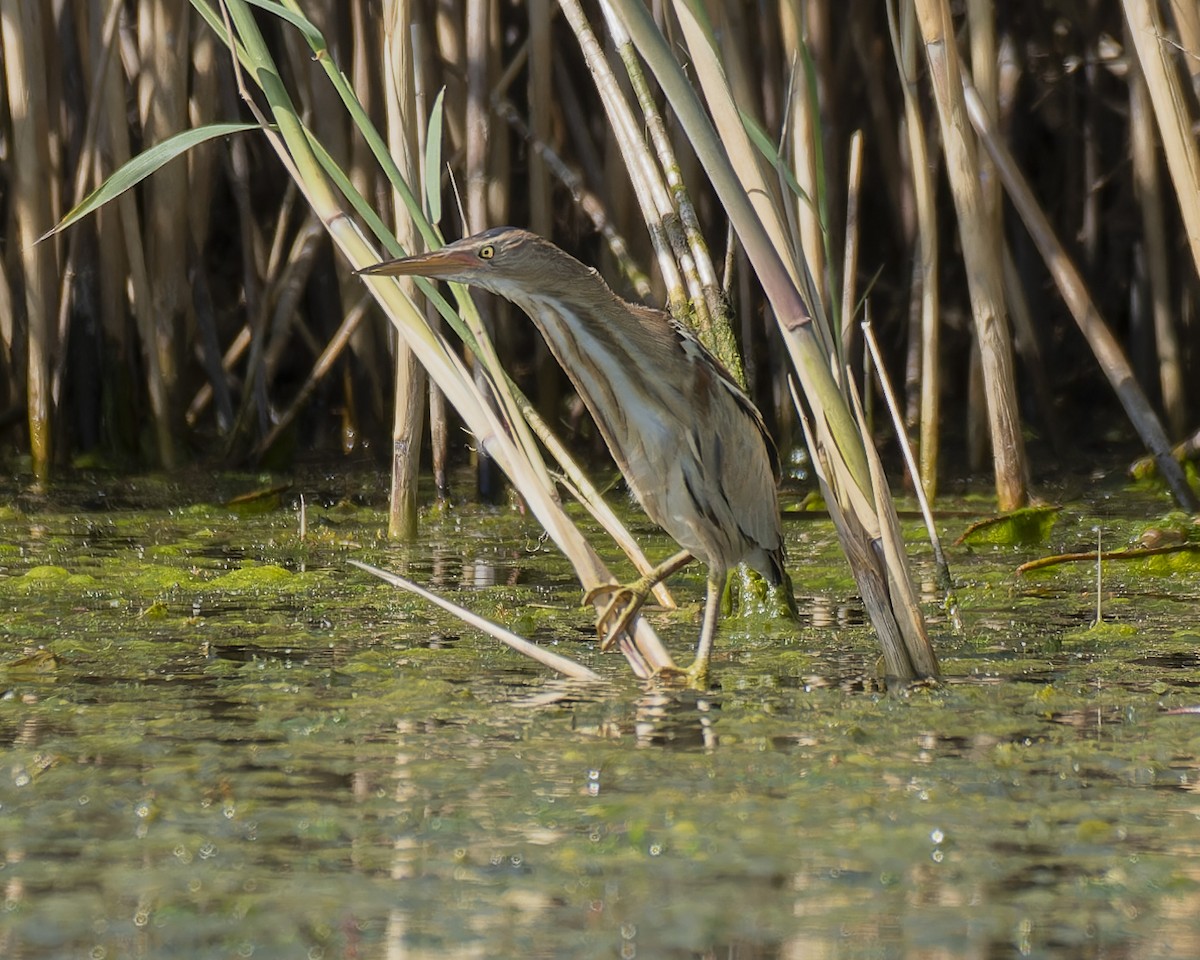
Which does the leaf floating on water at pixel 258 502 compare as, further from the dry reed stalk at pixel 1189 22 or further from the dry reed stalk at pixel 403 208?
the dry reed stalk at pixel 1189 22

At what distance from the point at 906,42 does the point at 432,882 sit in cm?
245

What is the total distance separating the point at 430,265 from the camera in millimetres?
2207

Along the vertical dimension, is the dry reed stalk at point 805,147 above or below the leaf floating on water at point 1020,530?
above

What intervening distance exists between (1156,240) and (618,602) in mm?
2487

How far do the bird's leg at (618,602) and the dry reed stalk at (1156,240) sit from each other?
2357 millimetres

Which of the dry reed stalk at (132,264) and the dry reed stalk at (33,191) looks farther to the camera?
the dry reed stalk at (132,264)

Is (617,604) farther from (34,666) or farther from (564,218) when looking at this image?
(564,218)

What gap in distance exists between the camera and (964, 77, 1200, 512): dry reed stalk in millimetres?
3795

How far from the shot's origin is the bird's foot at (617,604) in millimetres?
2422

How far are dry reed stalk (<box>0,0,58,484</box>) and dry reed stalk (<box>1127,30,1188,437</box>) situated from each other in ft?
8.64

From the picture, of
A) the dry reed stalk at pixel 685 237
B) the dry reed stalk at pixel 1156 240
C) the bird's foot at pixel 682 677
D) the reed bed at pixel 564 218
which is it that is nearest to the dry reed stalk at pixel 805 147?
the reed bed at pixel 564 218

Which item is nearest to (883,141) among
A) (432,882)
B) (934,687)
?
(934,687)

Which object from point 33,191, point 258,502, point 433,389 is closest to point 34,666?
point 433,389

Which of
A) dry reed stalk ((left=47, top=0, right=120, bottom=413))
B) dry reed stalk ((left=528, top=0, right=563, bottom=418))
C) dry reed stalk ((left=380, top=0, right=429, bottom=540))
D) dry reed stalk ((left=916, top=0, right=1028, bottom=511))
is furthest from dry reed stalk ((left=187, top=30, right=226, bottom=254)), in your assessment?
dry reed stalk ((left=916, top=0, right=1028, bottom=511))
